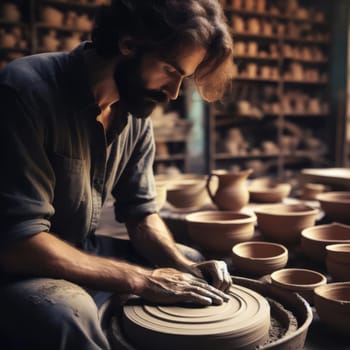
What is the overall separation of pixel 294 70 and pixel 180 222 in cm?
572

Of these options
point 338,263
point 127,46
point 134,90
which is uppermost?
point 127,46

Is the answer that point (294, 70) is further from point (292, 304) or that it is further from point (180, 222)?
point (292, 304)

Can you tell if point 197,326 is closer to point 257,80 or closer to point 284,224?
point 284,224

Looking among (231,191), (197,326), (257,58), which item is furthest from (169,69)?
(257,58)

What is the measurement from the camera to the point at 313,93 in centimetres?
850

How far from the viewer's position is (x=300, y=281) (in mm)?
1926

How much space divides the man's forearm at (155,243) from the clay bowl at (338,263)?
586mm

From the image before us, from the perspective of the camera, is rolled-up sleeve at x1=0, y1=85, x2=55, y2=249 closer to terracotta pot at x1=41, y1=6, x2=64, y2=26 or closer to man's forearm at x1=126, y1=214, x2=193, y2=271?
man's forearm at x1=126, y1=214, x2=193, y2=271

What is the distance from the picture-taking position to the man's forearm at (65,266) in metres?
1.50

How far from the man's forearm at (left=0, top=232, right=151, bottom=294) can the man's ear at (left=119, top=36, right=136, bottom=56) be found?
74 centimetres

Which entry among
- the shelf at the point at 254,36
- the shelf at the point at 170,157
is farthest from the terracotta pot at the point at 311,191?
the shelf at the point at 254,36

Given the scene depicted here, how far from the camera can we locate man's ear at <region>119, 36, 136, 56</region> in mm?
1762

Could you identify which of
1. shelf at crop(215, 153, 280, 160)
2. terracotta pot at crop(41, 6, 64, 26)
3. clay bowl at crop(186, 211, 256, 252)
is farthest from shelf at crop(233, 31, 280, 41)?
clay bowl at crop(186, 211, 256, 252)

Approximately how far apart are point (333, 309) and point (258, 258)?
0.52 meters
